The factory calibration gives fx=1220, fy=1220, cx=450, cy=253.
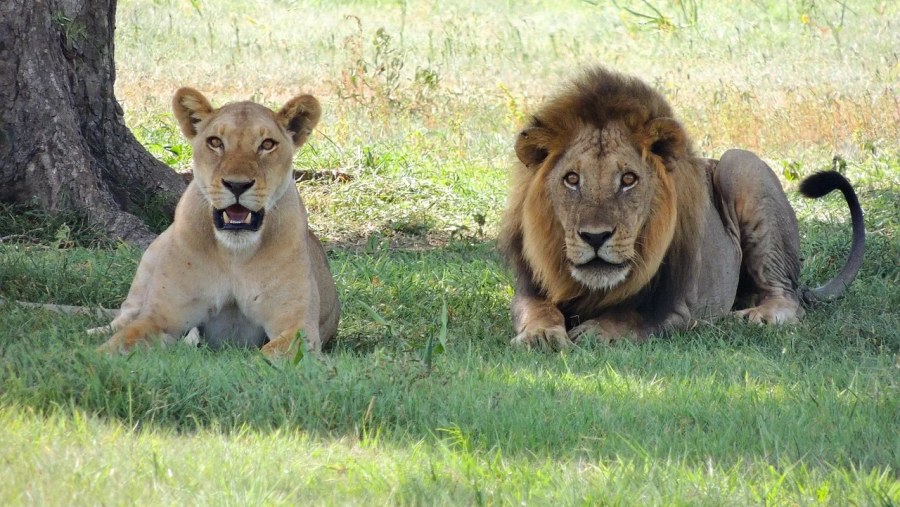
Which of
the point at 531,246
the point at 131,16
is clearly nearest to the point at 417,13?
the point at 131,16

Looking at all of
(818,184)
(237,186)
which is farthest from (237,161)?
(818,184)

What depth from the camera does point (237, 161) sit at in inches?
175

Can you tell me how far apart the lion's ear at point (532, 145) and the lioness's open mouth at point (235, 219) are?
137 cm

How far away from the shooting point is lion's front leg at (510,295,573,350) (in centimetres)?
509

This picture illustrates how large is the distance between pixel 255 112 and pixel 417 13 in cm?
1566

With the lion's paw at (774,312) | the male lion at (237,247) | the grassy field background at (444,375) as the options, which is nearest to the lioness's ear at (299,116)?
the male lion at (237,247)

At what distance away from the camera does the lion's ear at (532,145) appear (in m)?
5.32

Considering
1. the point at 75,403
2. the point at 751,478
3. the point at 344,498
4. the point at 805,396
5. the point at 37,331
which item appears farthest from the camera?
the point at 37,331

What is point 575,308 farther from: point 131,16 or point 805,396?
point 131,16

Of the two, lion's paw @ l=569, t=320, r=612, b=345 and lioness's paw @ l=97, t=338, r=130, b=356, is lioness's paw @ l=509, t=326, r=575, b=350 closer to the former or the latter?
lion's paw @ l=569, t=320, r=612, b=345

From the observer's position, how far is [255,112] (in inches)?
183

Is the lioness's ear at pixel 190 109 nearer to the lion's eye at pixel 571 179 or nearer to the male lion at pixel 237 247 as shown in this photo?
the male lion at pixel 237 247

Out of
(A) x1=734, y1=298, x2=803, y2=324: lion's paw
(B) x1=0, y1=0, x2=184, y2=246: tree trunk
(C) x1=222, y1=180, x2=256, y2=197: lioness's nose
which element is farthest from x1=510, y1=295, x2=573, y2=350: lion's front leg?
(B) x1=0, y1=0, x2=184, y2=246: tree trunk

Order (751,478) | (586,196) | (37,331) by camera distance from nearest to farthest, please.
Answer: (751,478) < (37,331) < (586,196)
